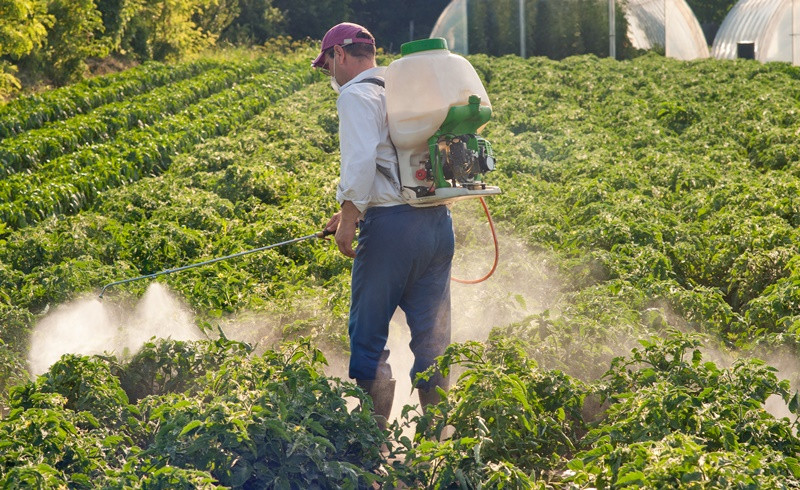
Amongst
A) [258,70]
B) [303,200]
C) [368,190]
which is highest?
[368,190]

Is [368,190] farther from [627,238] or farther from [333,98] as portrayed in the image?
[333,98]

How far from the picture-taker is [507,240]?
25.1 feet

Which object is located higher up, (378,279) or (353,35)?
(353,35)

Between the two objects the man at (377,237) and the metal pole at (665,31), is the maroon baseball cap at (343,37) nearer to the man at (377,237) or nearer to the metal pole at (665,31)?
the man at (377,237)

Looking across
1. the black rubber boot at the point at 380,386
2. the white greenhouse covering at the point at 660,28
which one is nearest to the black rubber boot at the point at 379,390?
the black rubber boot at the point at 380,386

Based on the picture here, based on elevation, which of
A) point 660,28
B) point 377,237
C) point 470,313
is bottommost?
point 660,28

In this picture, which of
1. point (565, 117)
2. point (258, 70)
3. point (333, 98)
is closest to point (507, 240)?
point (565, 117)

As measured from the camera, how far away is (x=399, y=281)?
454cm

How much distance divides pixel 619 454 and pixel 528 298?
314cm

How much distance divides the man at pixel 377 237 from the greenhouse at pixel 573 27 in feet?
81.3

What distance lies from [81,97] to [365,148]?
15.9 metres

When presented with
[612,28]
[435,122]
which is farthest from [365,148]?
[612,28]

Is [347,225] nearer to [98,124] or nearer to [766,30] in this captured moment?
[98,124]

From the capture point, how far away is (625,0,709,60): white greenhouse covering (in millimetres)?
28375
